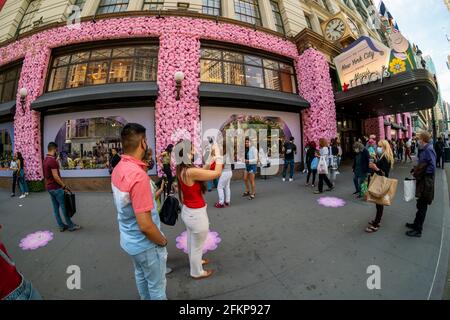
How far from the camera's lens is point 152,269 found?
1.88 meters

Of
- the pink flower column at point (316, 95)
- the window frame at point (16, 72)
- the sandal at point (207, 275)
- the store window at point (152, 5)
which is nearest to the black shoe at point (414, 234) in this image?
the sandal at point (207, 275)

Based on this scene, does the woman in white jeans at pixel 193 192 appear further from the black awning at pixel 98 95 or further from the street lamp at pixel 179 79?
the black awning at pixel 98 95

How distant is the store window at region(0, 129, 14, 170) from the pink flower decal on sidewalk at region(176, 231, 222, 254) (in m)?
11.9

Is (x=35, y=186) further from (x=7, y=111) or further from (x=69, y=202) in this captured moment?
(x=69, y=202)

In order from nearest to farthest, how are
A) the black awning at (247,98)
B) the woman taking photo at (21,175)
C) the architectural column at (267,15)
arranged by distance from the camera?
the woman taking photo at (21,175) < the black awning at (247,98) < the architectural column at (267,15)

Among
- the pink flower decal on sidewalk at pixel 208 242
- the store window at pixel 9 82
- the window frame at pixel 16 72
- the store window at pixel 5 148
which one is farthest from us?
the store window at pixel 9 82

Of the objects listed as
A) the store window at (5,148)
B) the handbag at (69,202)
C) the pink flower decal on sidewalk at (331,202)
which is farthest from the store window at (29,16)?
the pink flower decal on sidewalk at (331,202)

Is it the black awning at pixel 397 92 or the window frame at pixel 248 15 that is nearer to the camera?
the black awning at pixel 397 92

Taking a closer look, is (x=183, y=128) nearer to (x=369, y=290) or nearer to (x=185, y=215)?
(x=185, y=215)

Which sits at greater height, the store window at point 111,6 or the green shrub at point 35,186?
the store window at point 111,6

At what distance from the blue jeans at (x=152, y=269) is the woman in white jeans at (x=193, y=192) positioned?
2.18 ft

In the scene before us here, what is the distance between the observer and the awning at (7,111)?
9298 mm

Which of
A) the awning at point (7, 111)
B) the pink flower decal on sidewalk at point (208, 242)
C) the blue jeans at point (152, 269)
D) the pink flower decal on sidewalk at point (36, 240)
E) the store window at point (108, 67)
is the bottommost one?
the pink flower decal on sidewalk at point (36, 240)

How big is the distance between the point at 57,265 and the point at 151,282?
2645mm
